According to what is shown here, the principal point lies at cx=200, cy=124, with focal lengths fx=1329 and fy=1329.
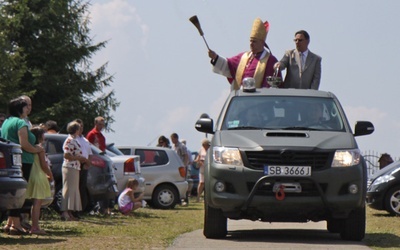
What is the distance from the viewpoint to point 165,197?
30.4 m

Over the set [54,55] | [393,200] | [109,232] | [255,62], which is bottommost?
[109,232]

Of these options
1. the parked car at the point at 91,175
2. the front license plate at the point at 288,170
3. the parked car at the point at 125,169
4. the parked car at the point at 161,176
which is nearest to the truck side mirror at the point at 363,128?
the front license plate at the point at 288,170

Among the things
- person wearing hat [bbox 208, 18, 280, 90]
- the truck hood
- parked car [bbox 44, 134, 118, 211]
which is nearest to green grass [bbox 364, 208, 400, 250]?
the truck hood

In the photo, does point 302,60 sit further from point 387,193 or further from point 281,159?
point 387,193

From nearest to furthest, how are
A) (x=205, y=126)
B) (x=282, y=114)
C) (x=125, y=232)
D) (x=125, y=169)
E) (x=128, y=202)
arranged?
1. (x=205, y=126)
2. (x=282, y=114)
3. (x=125, y=232)
4. (x=128, y=202)
5. (x=125, y=169)

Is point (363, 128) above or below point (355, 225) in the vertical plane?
above

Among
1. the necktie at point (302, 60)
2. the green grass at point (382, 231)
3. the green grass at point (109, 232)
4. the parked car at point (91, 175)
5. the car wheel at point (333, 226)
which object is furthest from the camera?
the parked car at point (91, 175)

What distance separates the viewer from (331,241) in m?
16.4

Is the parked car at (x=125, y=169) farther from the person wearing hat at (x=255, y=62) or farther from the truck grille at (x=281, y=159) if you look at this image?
the truck grille at (x=281, y=159)

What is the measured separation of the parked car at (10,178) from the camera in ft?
49.1

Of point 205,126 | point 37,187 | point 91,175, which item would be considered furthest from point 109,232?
point 91,175

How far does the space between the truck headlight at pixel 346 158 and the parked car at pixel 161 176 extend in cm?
1447

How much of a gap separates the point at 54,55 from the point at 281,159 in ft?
130

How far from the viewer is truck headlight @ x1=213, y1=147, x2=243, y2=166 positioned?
624 inches
